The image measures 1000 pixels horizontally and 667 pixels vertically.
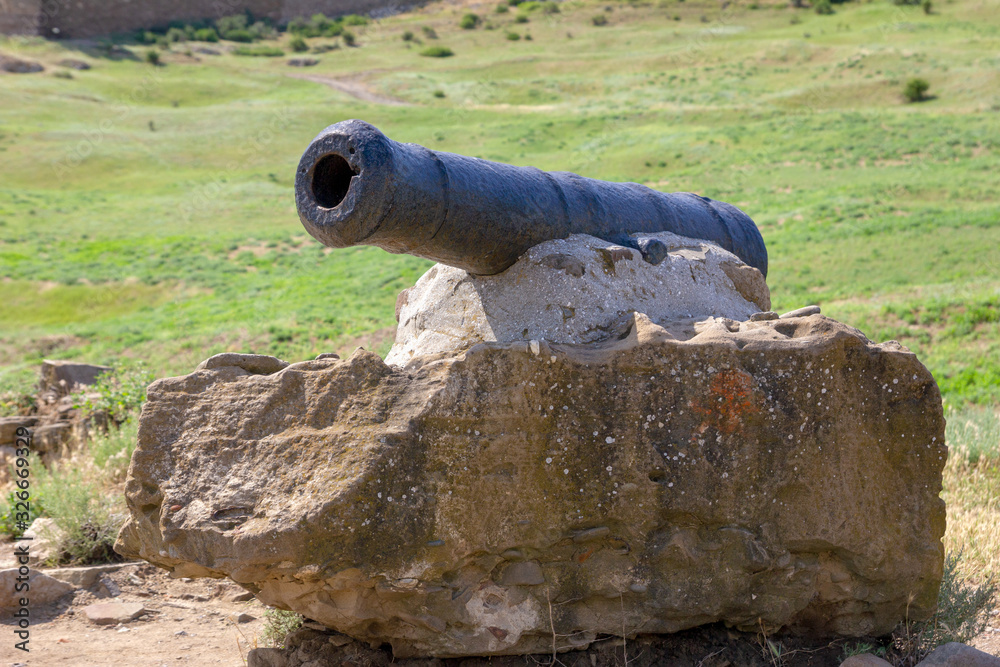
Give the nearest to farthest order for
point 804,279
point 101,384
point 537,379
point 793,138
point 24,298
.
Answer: point 537,379 < point 101,384 < point 804,279 < point 24,298 < point 793,138

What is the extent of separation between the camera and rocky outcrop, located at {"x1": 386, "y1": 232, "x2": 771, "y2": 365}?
14.5 feet

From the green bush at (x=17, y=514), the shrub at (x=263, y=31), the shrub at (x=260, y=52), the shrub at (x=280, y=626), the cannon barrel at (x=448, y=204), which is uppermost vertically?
the shrub at (x=263, y=31)

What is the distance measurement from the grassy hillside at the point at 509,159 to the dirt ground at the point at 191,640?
7.02 m

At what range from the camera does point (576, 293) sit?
14.6 ft

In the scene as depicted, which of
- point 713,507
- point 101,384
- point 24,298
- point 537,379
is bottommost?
point 24,298

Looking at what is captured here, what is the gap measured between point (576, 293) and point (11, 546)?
17.8 feet

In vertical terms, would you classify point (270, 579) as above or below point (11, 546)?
above

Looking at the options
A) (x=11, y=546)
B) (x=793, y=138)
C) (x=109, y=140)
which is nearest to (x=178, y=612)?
(x=11, y=546)

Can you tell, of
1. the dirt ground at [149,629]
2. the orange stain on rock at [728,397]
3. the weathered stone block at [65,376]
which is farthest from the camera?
the weathered stone block at [65,376]

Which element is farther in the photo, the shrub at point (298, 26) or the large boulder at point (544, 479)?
the shrub at point (298, 26)

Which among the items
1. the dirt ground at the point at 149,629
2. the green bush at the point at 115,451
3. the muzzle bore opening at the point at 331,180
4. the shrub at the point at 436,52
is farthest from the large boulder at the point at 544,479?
the shrub at the point at 436,52

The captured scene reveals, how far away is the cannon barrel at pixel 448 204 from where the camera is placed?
12.0ft

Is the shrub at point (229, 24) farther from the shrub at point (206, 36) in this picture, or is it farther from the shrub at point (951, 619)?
the shrub at point (951, 619)

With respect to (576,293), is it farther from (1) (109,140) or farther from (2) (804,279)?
→ (1) (109,140)
